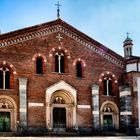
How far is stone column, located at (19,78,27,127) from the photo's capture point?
3145 cm

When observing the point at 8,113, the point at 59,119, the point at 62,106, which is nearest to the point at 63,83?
the point at 62,106

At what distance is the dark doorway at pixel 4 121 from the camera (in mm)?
31114

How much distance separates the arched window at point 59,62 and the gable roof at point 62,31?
7.21ft

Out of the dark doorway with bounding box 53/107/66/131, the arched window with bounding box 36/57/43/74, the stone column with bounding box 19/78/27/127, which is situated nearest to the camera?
the stone column with bounding box 19/78/27/127

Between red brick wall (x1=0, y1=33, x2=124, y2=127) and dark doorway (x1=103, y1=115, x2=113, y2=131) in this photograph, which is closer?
red brick wall (x1=0, y1=33, x2=124, y2=127)

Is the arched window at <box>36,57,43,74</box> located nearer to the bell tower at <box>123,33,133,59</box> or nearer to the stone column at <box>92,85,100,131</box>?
the stone column at <box>92,85,100,131</box>

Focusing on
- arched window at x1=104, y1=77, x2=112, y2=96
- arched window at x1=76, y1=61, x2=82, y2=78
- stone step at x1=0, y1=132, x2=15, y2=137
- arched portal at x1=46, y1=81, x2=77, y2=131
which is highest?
arched window at x1=76, y1=61, x2=82, y2=78

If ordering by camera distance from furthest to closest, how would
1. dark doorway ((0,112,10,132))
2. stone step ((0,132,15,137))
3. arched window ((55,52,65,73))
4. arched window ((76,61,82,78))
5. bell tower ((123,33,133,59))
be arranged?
bell tower ((123,33,133,59))
arched window ((76,61,82,78))
arched window ((55,52,65,73))
dark doorway ((0,112,10,132))
stone step ((0,132,15,137))

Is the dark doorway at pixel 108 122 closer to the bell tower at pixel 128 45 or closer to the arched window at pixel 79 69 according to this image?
the arched window at pixel 79 69

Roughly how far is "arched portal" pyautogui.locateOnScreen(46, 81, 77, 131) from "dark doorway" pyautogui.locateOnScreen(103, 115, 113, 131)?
3.47 metres

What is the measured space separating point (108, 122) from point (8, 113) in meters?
9.95

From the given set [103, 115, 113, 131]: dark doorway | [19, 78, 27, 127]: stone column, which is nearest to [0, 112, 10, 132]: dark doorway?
[19, 78, 27, 127]: stone column

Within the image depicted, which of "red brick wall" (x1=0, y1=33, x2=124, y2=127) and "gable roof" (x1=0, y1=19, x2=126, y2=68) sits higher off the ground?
"gable roof" (x1=0, y1=19, x2=126, y2=68)

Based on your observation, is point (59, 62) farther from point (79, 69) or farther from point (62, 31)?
point (62, 31)
